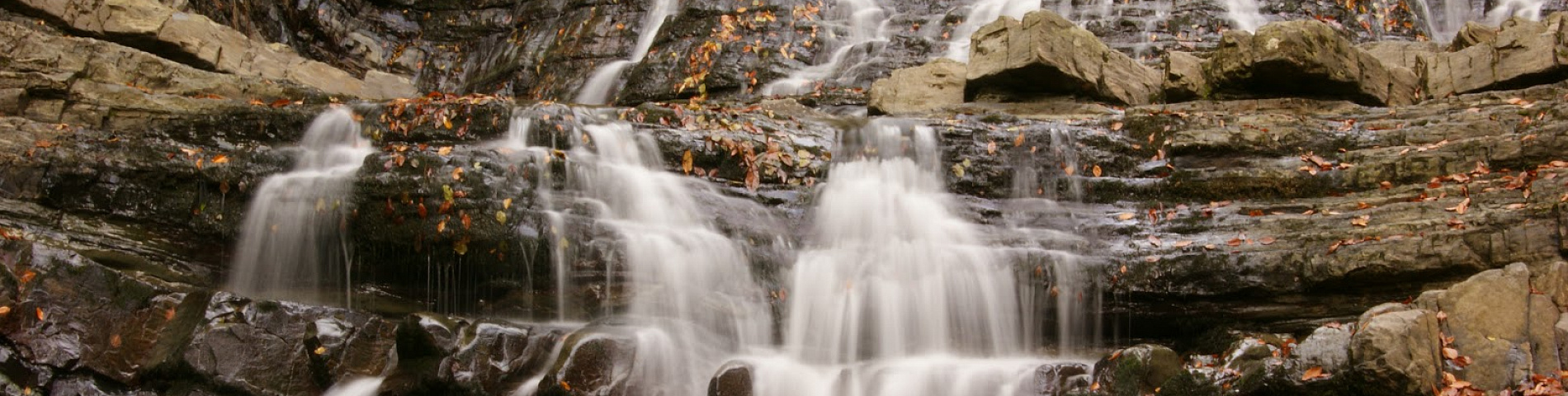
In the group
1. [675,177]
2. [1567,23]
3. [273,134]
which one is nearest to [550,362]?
[675,177]

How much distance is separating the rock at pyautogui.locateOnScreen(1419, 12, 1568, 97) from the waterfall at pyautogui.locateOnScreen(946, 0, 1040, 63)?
5277 mm

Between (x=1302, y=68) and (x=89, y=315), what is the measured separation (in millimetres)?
9480

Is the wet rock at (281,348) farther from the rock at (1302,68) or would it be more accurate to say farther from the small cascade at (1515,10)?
the small cascade at (1515,10)

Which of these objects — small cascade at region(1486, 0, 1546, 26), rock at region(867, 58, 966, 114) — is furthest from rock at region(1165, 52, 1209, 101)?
small cascade at region(1486, 0, 1546, 26)

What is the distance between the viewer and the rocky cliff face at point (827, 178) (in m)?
6.59

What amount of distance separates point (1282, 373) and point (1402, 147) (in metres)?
3.31

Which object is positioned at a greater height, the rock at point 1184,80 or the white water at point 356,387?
the rock at point 1184,80

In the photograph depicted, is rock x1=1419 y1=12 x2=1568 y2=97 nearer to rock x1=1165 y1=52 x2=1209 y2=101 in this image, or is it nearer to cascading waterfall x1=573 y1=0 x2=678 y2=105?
rock x1=1165 y1=52 x2=1209 y2=101

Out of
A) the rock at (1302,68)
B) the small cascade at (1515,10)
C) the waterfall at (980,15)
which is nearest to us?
the rock at (1302,68)

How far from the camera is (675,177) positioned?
28.7ft

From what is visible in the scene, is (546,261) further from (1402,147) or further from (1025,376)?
(1402,147)

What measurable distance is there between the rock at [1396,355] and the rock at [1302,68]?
416 cm

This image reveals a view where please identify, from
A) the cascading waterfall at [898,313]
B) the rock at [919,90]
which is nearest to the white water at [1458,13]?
the rock at [919,90]

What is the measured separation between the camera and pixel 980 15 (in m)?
14.8
